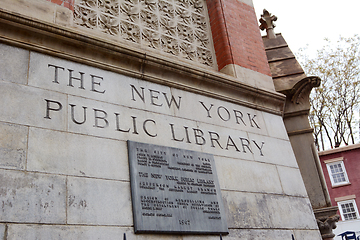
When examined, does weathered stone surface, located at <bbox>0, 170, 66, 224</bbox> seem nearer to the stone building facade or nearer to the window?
the stone building facade

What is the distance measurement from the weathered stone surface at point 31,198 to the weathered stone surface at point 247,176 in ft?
7.82

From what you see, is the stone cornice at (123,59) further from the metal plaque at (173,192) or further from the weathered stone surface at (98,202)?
the weathered stone surface at (98,202)

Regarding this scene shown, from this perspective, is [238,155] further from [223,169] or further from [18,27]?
[18,27]

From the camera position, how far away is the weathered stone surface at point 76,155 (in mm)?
4035

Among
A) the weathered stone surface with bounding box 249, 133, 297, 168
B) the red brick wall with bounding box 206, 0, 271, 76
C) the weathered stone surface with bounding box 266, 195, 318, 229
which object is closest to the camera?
the weathered stone surface with bounding box 266, 195, 318, 229

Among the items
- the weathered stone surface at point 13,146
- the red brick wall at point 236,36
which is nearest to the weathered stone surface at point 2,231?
the weathered stone surface at point 13,146

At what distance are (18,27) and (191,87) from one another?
8.89ft

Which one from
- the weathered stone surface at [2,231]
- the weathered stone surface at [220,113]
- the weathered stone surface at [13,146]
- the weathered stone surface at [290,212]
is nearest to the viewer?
the weathered stone surface at [2,231]

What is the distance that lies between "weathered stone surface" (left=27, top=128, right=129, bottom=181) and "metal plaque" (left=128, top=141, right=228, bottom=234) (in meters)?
0.19

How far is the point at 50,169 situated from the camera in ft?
13.1

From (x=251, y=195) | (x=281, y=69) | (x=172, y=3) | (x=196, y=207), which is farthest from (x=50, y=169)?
(x=281, y=69)

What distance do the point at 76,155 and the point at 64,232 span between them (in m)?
0.90

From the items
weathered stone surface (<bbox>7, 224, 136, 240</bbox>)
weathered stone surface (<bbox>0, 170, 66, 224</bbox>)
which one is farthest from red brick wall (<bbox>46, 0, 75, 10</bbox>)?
weathered stone surface (<bbox>7, 224, 136, 240</bbox>)

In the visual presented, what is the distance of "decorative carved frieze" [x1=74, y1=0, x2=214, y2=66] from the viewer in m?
6.07
